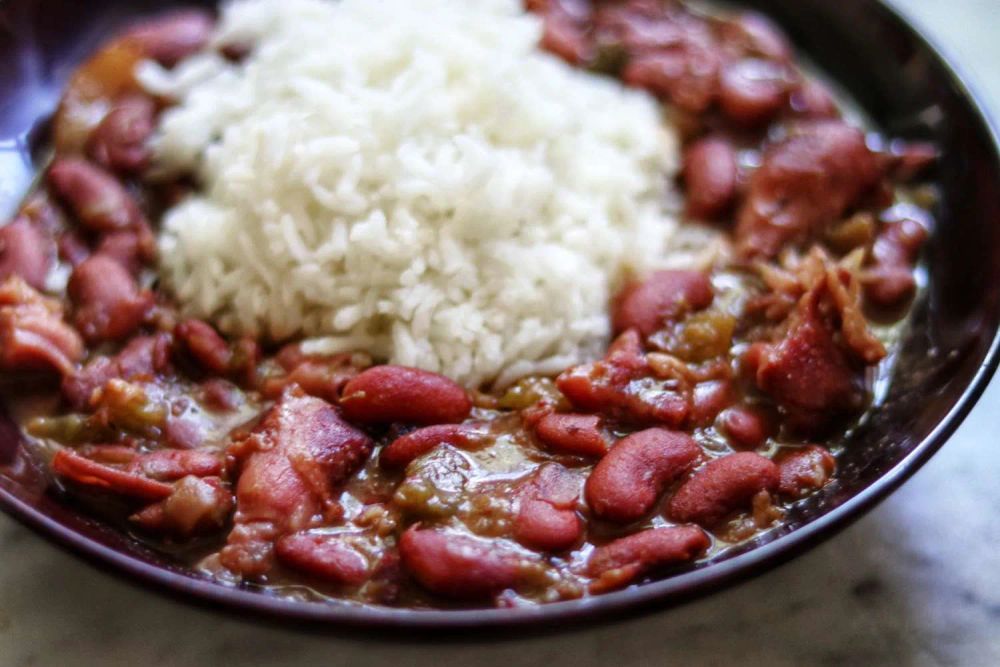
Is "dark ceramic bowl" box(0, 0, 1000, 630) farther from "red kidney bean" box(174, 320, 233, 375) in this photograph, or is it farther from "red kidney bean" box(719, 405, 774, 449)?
"red kidney bean" box(174, 320, 233, 375)

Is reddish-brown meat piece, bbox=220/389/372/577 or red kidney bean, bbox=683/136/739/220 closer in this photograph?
reddish-brown meat piece, bbox=220/389/372/577

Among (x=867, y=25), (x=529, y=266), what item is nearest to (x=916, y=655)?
(x=529, y=266)

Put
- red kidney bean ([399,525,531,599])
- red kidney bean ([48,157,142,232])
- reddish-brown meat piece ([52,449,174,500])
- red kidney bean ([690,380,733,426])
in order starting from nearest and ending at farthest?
red kidney bean ([399,525,531,599]) → reddish-brown meat piece ([52,449,174,500]) → red kidney bean ([690,380,733,426]) → red kidney bean ([48,157,142,232])

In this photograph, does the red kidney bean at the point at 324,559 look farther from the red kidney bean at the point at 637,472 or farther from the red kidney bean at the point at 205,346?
the red kidney bean at the point at 205,346

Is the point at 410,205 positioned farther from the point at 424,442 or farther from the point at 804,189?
the point at 804,189

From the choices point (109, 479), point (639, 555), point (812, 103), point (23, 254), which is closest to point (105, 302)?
point (23, 254)

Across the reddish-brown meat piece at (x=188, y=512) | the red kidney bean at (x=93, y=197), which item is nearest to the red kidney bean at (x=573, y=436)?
the reddish-brown meat piece at (x=188, y=512)

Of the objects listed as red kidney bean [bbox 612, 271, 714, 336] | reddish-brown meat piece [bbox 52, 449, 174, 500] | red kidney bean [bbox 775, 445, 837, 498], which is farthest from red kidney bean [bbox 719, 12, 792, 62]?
reddish-brown meat piece [bbox 52, 449, 174, 500]
